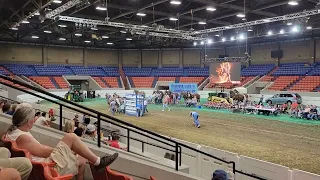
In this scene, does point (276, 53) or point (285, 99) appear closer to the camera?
point (285, 99)

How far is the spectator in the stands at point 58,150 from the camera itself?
3959 mm

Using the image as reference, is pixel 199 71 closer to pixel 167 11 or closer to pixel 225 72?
pixel 225 72

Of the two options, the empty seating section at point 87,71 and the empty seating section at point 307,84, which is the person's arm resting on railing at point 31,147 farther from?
the empty seating section at point 87,71

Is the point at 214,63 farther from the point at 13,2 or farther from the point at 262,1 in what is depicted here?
the point at 13,2

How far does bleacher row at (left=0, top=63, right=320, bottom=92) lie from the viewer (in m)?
35.4

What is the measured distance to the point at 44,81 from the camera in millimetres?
41656

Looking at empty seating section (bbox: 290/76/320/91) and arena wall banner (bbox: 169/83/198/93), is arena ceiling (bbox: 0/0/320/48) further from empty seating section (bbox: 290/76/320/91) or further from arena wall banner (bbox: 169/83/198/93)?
empty seating section (bbox: 290/76/320/91)

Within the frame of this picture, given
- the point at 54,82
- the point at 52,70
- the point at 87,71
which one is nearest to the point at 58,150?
the point at 54,82

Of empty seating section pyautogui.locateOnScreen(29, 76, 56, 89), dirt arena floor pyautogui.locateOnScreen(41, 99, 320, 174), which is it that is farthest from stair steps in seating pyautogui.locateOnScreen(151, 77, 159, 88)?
dirt arena floor pyautogui.locateOnScreen(41, 99, 320, 174)

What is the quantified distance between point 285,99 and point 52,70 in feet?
107

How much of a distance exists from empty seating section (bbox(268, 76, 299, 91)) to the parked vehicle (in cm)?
653

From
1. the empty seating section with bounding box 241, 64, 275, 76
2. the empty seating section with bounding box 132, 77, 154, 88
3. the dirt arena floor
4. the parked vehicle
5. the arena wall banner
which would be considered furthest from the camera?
the empty seating section with bounding box 132, 77, 154, 88

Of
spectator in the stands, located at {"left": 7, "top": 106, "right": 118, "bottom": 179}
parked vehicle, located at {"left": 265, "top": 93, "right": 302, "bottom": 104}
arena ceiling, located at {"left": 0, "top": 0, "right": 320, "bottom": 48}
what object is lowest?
parked vehicle, located at {"left": 265, "top": 93, "right": 302, "bottom": 104}

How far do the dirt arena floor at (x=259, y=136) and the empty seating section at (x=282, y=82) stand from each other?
15.4 meters
